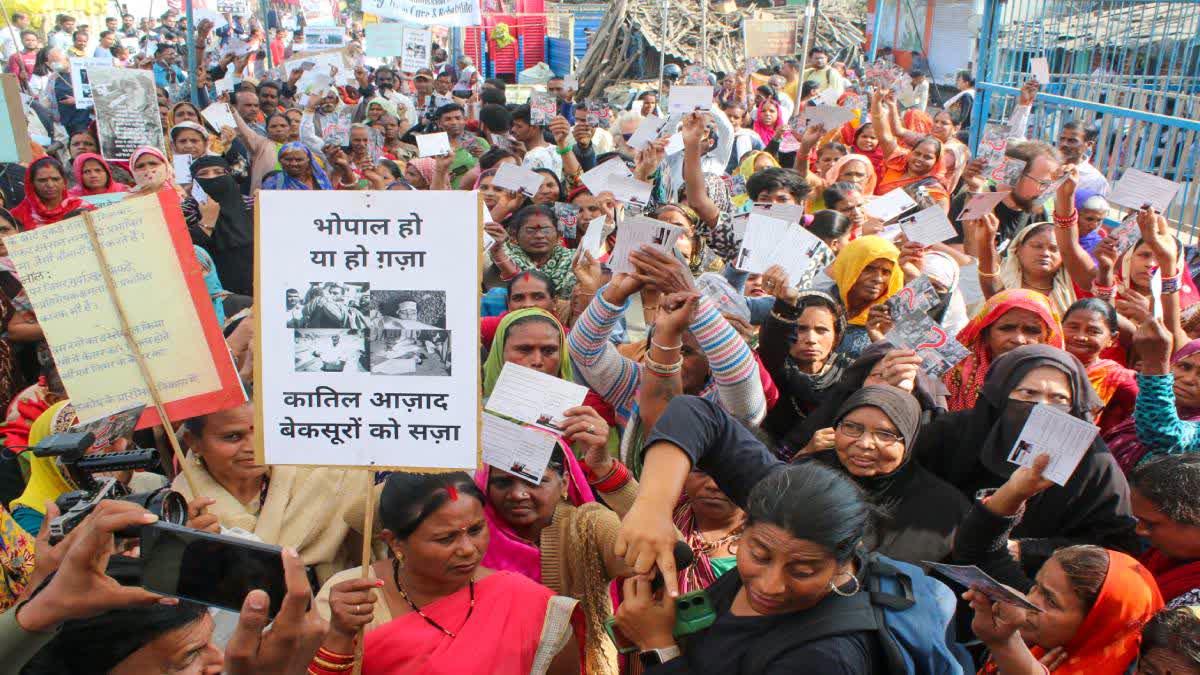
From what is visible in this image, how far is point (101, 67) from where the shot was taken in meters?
6.96

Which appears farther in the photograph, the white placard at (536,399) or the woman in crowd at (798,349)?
the woman in crowd at (798,349)

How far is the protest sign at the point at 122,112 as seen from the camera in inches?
272

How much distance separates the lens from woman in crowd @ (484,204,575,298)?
16.7 feet

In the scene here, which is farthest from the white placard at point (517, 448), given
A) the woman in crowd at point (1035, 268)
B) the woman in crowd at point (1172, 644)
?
the woman in crowd at point (1035, 268)

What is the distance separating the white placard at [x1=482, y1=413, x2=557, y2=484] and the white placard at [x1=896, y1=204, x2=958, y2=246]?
8.56 ft

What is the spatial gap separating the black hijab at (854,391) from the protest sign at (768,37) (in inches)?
370

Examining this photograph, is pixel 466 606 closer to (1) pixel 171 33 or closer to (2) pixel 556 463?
(2) pixel 556 463

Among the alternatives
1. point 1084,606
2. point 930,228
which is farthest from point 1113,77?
point 1084,606

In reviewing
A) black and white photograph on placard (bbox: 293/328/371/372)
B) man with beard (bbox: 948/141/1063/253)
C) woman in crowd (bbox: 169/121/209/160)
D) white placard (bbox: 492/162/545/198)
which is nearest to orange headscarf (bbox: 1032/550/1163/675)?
black and white photograph on placard (bbox: 293/328/371/372)

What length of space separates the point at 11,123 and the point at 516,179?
332 centimetres

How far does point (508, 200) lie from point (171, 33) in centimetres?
1943

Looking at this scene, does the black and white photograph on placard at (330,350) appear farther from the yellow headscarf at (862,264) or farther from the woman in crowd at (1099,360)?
the woman in crowd at (1099,360)

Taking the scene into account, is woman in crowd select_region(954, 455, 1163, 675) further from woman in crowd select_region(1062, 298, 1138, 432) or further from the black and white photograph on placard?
the black and white photograph on placard

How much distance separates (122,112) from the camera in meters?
6.94
